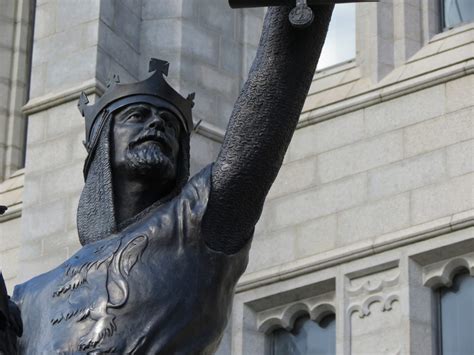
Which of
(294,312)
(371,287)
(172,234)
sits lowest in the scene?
(172,234)

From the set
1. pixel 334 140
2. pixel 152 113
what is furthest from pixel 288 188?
pixel 152 113

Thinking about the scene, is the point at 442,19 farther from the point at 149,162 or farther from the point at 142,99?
the point at 149,162

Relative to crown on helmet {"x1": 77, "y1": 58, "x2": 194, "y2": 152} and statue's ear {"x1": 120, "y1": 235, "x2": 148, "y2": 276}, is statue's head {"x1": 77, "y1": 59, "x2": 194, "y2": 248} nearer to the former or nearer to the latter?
crown on helmet {"x1": 77, "y1": 58, "x2": 194, "y2": 152}

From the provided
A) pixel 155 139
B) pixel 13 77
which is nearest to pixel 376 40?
pixel 13 77

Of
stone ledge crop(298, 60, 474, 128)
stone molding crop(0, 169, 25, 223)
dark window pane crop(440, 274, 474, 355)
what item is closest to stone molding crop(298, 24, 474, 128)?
stone ledge crop(298, 60, 474, 128)

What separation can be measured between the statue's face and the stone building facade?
350 inches

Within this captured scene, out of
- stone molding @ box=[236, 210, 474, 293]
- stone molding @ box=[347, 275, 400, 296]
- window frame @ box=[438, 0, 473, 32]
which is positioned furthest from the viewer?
window frame @ box=[438, 0, 473, 32]

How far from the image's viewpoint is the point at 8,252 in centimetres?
1481

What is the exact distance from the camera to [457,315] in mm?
13016

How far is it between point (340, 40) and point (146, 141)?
11342 mm

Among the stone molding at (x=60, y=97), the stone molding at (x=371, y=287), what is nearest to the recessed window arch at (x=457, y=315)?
the stone molding at (x=371, y=287)

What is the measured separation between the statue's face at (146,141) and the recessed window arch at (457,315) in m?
9.00

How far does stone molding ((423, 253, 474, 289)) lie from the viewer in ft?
42.7

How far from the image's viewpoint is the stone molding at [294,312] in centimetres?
1375
